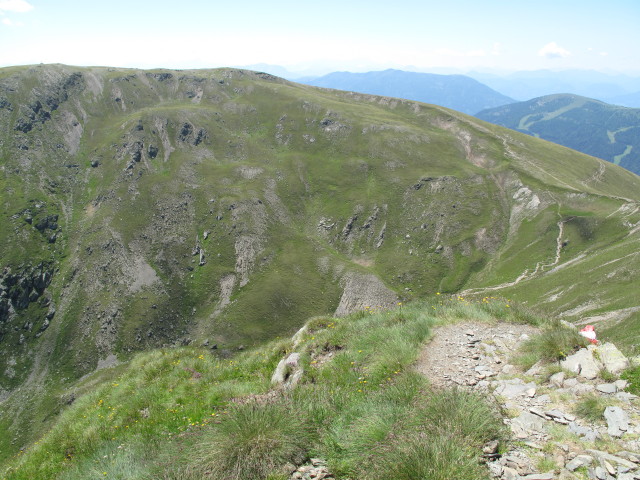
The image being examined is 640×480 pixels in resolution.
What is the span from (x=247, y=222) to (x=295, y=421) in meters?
125

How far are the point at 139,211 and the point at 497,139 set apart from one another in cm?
15460

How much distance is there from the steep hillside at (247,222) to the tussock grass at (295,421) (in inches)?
2541

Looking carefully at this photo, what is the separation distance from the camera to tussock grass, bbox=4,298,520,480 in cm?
679

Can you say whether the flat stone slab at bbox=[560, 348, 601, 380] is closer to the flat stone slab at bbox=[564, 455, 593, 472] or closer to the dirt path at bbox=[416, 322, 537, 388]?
the dirt path at bbox=[416, 322, 537, 388]

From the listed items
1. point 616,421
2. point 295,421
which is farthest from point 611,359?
point 295,421

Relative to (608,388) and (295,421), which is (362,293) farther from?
(295,421)

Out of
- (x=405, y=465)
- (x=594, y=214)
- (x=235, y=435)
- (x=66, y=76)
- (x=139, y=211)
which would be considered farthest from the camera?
(x=66, y=76)

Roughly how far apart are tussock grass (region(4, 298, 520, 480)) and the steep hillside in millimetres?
64541

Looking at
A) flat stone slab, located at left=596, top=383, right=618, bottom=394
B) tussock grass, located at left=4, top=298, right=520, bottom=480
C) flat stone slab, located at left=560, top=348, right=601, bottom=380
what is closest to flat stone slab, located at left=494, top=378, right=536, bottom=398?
flat stone slab, located at left=560, top=348, right=601, bottom=380

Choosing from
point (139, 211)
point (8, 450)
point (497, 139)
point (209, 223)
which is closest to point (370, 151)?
point (497, 139)

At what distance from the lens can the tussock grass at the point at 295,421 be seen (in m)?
6.79

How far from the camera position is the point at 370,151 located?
15675 centimetres

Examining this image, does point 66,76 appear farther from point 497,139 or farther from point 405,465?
point 405,465

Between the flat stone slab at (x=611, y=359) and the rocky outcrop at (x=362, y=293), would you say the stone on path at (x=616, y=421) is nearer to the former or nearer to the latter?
the flat stone slab at (x=611, y=359)
